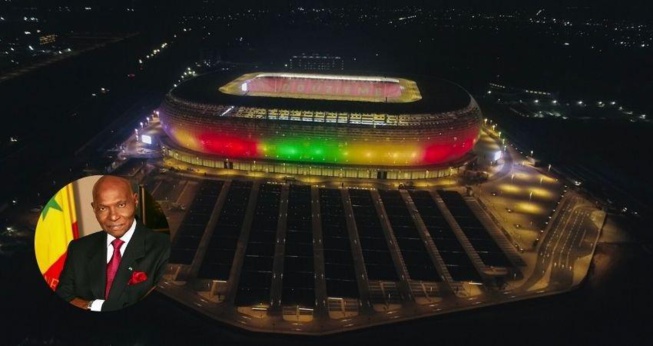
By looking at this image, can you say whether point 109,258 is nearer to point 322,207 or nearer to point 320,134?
point 322,207

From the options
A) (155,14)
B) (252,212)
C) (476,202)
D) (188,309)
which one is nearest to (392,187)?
(476,202)

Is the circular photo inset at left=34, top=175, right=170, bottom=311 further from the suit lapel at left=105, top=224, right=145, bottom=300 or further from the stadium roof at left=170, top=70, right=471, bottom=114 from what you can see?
the stadium roof at left=170, top=70, right=471, bottom=114

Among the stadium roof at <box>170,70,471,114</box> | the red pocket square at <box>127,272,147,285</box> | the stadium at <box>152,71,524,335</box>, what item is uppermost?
the red pocket square at <box>127,272,147,285</box>

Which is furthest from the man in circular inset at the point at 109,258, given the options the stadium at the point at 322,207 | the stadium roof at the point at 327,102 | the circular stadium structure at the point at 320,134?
the stadium roof at the point at 327,102

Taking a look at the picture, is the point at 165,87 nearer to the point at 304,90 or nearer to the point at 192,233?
the point at 304,90

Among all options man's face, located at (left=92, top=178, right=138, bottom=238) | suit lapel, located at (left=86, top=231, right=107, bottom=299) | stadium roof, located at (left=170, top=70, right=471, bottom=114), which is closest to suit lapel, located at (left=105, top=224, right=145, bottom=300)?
suit lapel, located at (left=86, top=231, right=107, bottom=299)

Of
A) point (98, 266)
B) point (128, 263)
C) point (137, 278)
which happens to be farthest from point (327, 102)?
point (98, 266)
